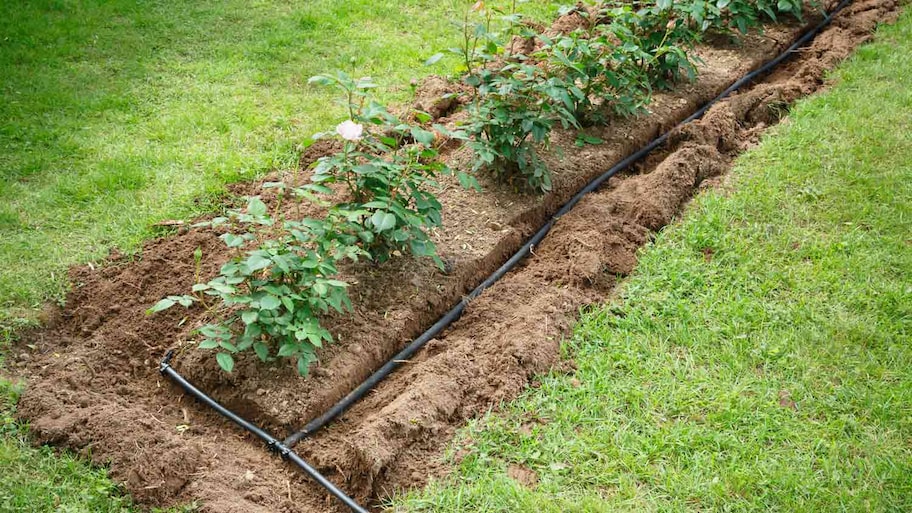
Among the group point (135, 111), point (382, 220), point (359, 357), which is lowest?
point (359, 357)

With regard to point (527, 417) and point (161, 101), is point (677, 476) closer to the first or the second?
point (527, 417)

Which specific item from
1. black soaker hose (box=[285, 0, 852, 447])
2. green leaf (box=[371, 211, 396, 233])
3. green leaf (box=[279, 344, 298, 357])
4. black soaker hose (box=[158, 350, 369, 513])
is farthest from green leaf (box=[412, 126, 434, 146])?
black soaker hose (box=[158, 350, 369, 513])

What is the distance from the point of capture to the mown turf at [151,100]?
3.81 metres

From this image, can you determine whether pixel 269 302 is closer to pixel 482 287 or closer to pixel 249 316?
pixel 249 316

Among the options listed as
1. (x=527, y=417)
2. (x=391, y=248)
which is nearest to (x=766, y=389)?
(x=527, y=417)

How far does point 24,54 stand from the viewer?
5.17 m

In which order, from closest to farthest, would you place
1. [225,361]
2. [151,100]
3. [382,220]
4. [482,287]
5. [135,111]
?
1. [225,361]
2. [382,220]
3. [482,287]
4. [135,111]
5. [151,100]

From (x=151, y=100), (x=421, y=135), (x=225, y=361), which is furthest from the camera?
(x=151, y=100)

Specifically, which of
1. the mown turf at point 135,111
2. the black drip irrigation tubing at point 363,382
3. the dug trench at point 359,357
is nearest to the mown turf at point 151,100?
the mown turf at point 135,111

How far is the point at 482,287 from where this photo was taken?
3.55m

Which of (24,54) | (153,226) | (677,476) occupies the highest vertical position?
(24,54)

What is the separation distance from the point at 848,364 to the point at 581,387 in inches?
44.4

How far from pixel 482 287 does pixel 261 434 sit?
126cm

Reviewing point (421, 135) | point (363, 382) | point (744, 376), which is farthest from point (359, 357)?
point (744, 376)
